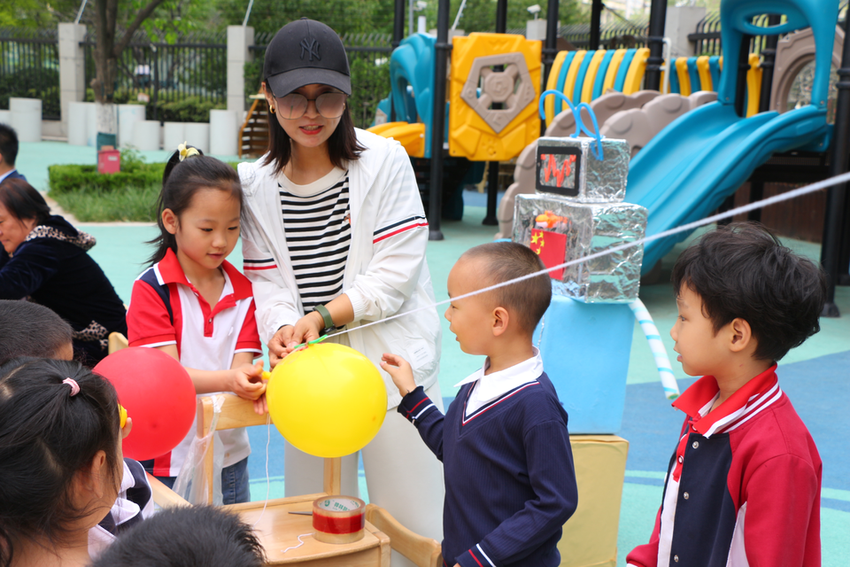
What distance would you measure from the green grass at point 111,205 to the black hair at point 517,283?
9264mm

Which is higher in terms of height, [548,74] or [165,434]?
[548,74]

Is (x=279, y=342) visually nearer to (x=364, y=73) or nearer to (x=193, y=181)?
(x=193, y=181)

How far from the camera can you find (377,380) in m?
2.00

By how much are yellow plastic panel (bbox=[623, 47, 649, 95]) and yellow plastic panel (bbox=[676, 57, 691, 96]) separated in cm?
67

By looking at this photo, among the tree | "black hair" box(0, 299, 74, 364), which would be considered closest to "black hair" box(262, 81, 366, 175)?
"black hair" box(0, 299, 74, 364)

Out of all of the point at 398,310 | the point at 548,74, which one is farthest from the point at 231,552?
the point at 548,74

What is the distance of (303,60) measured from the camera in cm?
215

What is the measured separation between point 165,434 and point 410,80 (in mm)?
8883

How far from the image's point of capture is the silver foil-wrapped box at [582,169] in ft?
10.0

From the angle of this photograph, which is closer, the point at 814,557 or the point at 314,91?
the point at 814,557

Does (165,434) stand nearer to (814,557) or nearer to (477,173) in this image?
(814,557)

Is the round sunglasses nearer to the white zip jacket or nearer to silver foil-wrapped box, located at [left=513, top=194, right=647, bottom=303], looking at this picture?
the white zip jacket

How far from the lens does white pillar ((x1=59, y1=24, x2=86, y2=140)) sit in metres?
22.8

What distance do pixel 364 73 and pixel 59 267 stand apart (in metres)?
→ 19.4
